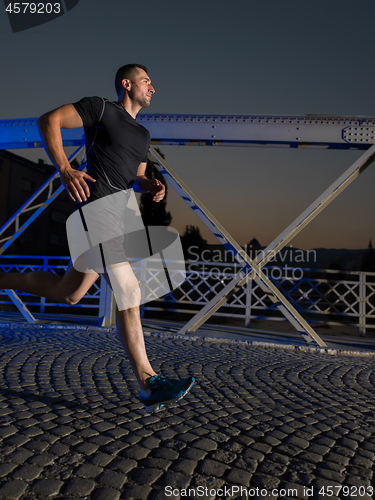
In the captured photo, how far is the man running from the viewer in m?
2.37

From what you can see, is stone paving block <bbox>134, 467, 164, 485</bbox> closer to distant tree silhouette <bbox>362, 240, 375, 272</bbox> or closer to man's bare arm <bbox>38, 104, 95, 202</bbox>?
man's bare arm <bbox>38, 104, 95, 202</bbox>

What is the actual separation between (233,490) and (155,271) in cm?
859

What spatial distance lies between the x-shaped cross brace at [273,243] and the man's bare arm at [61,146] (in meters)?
4.39

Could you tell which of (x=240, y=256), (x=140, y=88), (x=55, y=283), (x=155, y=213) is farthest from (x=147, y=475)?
(x=155, y=213)

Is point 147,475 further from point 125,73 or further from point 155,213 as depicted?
point 155,213

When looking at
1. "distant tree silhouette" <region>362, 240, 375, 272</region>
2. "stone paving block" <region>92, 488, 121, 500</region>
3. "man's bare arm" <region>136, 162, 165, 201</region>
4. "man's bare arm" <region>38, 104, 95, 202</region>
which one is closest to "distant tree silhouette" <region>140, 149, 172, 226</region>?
"distant tree silhouette" <region>362, 240, 375, 272</region>

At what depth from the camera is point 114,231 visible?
257 cm

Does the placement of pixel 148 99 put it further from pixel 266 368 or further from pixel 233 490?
pixel 266 368

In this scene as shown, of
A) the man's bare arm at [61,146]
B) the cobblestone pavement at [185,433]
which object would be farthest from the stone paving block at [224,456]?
the man's bare arm at [61,146]

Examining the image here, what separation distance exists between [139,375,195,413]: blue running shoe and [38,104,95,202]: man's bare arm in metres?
1.17

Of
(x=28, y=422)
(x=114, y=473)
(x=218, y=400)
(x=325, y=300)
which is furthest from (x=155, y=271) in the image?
(x=114, y=473)

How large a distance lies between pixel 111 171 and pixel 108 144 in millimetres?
171

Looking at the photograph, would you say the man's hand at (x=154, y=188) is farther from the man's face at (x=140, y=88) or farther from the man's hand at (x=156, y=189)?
the man's face at (x=140, y=88)

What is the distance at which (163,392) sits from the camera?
2.45 m
